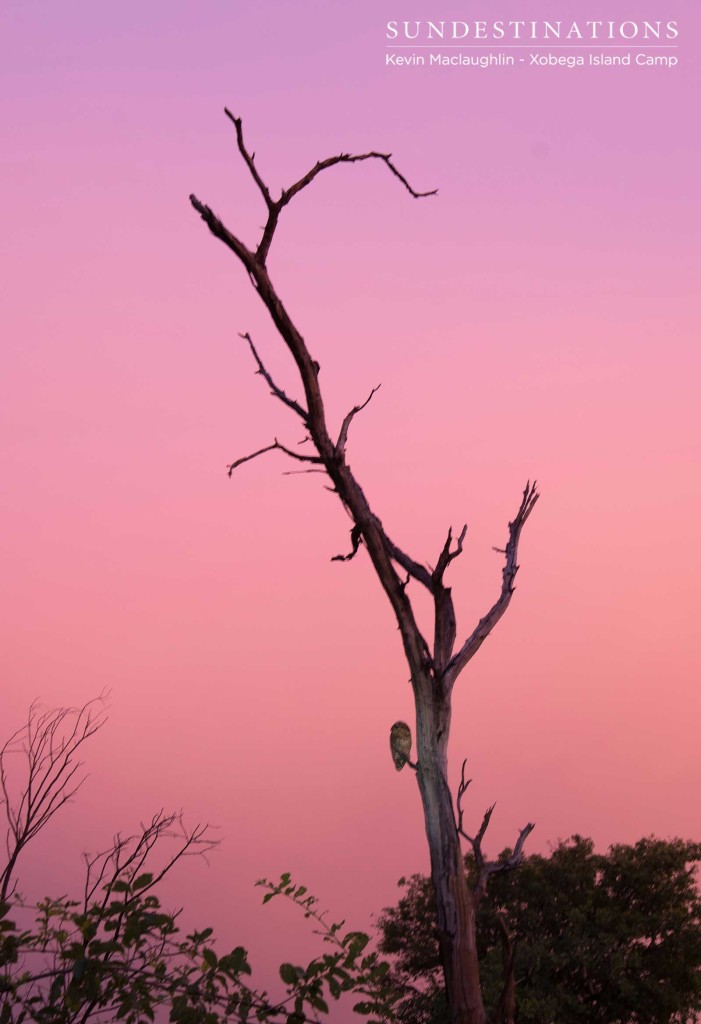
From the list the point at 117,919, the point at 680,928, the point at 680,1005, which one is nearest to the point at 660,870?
the point at 680,928

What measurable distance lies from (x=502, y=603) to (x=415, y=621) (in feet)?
2.84

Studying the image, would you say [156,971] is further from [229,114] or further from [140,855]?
[229,114]

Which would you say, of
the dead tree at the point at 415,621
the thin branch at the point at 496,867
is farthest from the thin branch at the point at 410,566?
the thin branch at the point at 496,867

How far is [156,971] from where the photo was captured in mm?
4500

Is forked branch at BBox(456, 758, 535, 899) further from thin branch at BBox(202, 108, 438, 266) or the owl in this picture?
thin branch at BBox(202, 108, 438, 266)

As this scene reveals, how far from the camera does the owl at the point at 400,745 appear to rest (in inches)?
279

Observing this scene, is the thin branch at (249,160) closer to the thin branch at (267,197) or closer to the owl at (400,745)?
the thin branch at (267,197)

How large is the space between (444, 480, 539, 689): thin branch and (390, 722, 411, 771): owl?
17.1 inches

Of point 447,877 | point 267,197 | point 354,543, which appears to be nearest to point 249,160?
point 267,197

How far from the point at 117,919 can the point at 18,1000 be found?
62cm

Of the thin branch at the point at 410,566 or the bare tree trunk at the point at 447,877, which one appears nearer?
the bare tree trunk at the point at 447,877

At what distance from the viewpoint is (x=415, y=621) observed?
7.29 m

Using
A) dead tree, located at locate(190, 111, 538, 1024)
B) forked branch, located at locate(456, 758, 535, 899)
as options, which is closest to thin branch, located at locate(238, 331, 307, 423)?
dead tree, located at locate(190, 111, 538, 1024)

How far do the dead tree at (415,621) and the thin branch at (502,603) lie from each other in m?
0.01
